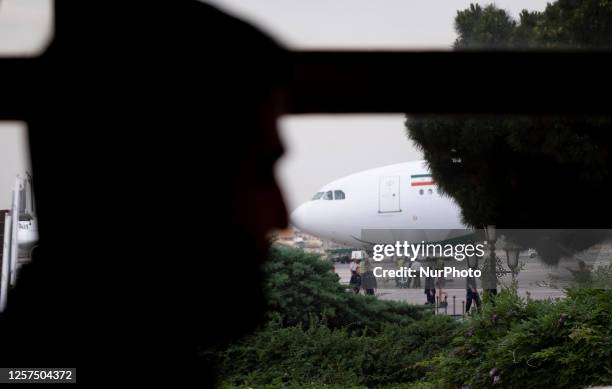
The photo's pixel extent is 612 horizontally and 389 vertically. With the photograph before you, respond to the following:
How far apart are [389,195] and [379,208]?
338mm

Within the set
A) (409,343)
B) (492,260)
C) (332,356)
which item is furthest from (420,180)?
(332,356)

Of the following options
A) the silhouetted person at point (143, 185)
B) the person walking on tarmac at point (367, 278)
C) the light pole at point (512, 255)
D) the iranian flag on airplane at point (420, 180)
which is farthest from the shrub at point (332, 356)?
the iranian flag on airplane at point (420, 180)

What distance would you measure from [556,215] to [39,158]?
6.19 m

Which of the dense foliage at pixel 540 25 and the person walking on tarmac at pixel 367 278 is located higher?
the dense foliage at pixel 540 25

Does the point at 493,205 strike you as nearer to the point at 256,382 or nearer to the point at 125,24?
the point at 256,382

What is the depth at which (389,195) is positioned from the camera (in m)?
15.1

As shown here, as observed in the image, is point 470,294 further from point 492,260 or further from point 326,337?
point 326,337

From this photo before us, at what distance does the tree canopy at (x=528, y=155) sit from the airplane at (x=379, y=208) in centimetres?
447

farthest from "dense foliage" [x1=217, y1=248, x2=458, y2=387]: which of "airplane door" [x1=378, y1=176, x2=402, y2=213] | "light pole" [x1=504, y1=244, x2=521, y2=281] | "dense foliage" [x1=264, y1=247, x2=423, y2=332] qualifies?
"airplane door" [x1=378, y1=176, x2=402, y2=213]

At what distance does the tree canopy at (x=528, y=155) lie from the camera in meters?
5.18

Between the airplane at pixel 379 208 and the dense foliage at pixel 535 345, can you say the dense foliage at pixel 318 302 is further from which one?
the airplane at pixel 379 208

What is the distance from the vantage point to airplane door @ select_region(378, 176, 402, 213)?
14.8m

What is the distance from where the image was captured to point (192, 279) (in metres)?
0.71

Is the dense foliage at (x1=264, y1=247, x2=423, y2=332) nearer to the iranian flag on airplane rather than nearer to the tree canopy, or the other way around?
the tree canopy
